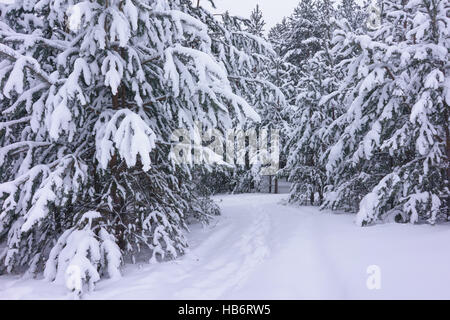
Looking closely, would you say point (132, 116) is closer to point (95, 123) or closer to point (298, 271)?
point (95, 123)

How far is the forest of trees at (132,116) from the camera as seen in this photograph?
4.89 m

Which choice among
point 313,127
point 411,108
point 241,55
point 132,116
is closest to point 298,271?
point 132,116

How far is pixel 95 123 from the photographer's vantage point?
578 centimetres

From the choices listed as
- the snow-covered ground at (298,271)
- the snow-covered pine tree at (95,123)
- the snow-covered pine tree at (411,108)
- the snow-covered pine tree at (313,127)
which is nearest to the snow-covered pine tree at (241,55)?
the snow-covered pine tree at (411,108)

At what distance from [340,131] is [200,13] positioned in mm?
7059

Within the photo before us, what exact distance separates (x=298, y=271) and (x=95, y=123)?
435 cm

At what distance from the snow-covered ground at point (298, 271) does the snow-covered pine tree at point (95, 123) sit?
419 mm

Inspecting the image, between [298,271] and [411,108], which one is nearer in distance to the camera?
[298,271]

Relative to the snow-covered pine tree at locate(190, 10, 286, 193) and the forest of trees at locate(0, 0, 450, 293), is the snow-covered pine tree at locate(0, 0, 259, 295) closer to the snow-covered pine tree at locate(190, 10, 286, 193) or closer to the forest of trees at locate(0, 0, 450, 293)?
the forest of trees at locate(0, 0, 450, 293)

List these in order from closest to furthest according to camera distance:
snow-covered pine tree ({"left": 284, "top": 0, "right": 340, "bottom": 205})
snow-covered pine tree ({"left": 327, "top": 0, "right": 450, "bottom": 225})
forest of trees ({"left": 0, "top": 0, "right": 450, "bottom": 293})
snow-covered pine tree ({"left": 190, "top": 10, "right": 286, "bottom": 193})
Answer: forest of trees ({"left": 0, "top": 0, "right": 450, "bottom": 293}), snow-covered pine tree ({"left": 327, "top": 0, "right": 450, "bottom": 225}), snow-covered pine tree ({"left": 190, "top": 10, "right": 286, "bottom": 193}), snow-covered pine tree ({"left": 284, "top": 0, "right": 340, "bottom": 205})

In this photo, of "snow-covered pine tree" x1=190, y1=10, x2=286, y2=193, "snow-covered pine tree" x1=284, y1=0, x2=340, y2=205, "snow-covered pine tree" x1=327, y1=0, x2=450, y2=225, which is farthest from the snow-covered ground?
"snow-covered pine tree" x1=284, y1=0, x2=340, y2=205

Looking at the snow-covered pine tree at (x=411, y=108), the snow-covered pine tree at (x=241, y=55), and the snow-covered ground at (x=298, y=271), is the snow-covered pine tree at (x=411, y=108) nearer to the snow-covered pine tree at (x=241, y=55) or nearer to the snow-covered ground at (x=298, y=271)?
the snow-covered ground at (x=298, y=271)

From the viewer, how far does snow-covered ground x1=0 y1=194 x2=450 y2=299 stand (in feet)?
13.7

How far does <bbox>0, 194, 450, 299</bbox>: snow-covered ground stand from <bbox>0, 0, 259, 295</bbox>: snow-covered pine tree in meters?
0.42
